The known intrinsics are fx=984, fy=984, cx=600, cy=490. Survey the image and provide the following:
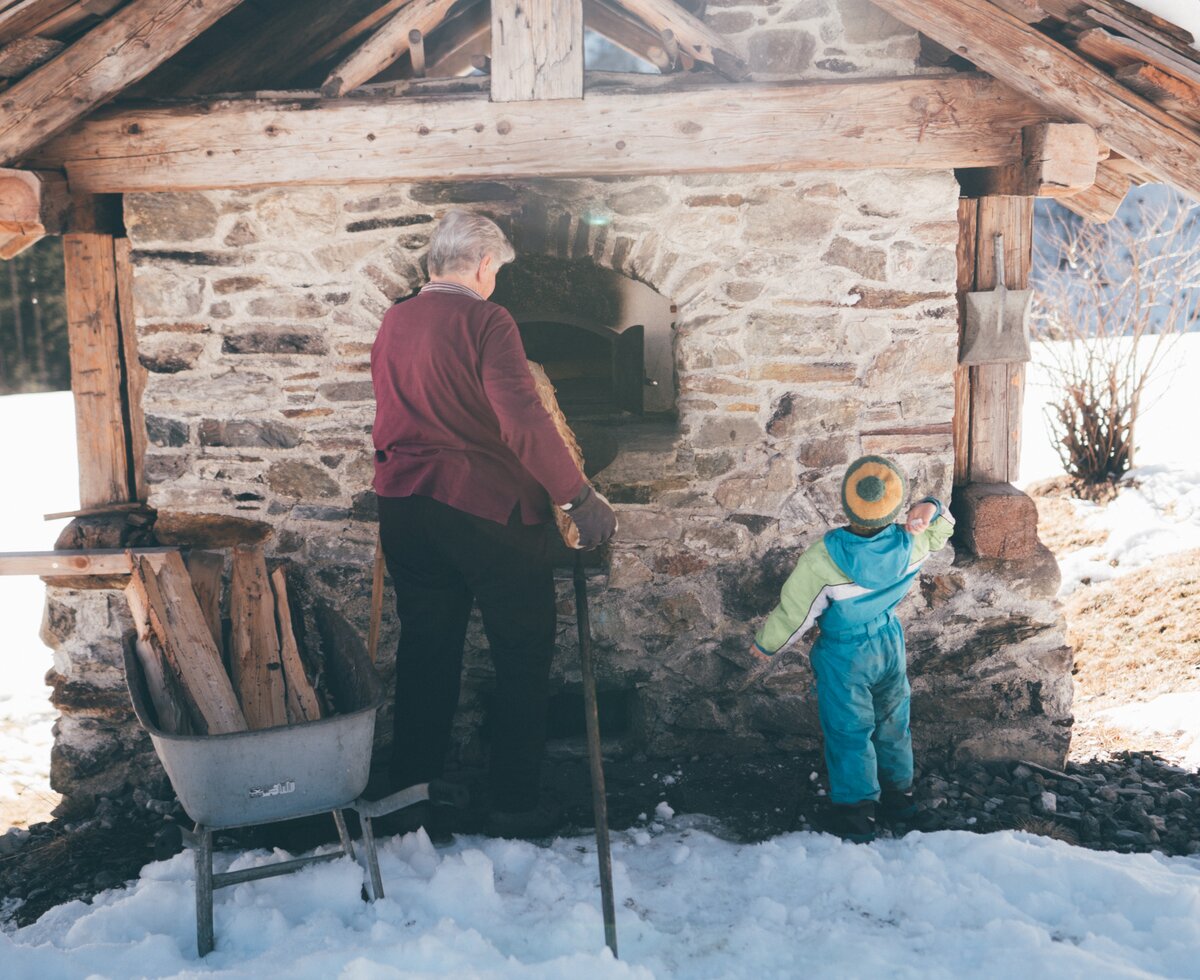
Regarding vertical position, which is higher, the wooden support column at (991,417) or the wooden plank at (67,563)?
the wooden support column at (991,417)

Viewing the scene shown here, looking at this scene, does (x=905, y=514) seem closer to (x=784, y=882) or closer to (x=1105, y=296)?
(x=784, y=882)

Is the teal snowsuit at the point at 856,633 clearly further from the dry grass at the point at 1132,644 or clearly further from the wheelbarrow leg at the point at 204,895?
the wheelbarrow leg at the point at 204,895

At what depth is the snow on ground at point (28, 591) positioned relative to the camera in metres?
5.12

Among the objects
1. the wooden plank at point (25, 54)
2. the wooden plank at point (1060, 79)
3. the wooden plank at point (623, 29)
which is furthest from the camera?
the wooden plank at point (623, 29)

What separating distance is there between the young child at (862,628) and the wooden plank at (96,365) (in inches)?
125

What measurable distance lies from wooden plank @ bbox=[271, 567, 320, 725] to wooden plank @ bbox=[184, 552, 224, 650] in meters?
0.22

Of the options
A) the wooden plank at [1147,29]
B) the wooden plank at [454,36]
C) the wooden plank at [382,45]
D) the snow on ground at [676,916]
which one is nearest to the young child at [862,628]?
the snow on ground at [676,916]

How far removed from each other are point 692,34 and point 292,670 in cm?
305

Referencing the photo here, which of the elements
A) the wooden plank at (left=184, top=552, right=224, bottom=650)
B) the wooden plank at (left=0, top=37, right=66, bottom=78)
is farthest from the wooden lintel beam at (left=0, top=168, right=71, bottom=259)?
the wooden plank at (left=184, top=552, right=224, bottom=650)

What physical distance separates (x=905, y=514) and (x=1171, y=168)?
1712 mm

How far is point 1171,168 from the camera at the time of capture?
12.2 ft

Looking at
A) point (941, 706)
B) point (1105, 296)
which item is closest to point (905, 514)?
point (941, 706)

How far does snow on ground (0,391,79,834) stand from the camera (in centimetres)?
512

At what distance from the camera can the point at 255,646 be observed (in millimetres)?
3836
